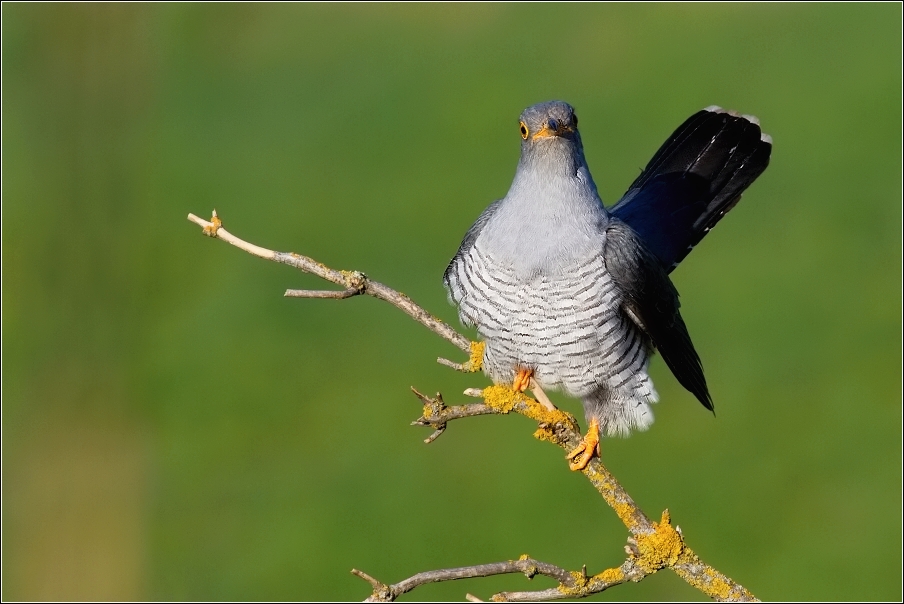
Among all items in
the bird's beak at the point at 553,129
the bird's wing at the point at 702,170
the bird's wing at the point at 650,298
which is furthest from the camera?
the bird's wing at the point at 702,170

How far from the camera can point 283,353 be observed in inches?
383

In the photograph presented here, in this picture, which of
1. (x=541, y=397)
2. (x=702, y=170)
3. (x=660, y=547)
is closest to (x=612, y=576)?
(x=660, y=547)

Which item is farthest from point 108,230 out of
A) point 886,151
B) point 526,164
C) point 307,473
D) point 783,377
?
point 886,151

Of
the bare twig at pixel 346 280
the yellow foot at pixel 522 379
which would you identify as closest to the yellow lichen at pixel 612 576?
the bare twig at pixel 346 280

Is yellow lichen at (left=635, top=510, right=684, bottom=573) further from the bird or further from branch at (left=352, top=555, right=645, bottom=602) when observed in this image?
the bird

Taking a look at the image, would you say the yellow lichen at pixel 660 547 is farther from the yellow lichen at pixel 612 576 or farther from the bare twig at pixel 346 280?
the bare twig at pixel 346 280

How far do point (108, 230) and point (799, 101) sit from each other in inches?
238

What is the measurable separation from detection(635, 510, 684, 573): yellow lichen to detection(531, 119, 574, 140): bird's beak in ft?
4.21

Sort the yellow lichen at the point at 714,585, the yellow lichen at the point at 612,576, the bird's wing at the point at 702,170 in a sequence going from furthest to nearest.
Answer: the bird's wing at the point at 702,170 → the yellow lichen at the point at 612,576 → the yellow lichen at the point at 714,585

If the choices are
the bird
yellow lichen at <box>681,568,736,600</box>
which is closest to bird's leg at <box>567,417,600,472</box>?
the bird

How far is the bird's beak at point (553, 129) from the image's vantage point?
4047 mm

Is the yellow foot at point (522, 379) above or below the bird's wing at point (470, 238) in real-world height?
below

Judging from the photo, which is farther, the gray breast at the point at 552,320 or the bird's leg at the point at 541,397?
the gray breast at the point at 552,320

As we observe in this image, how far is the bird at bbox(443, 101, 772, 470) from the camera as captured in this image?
408 cm
